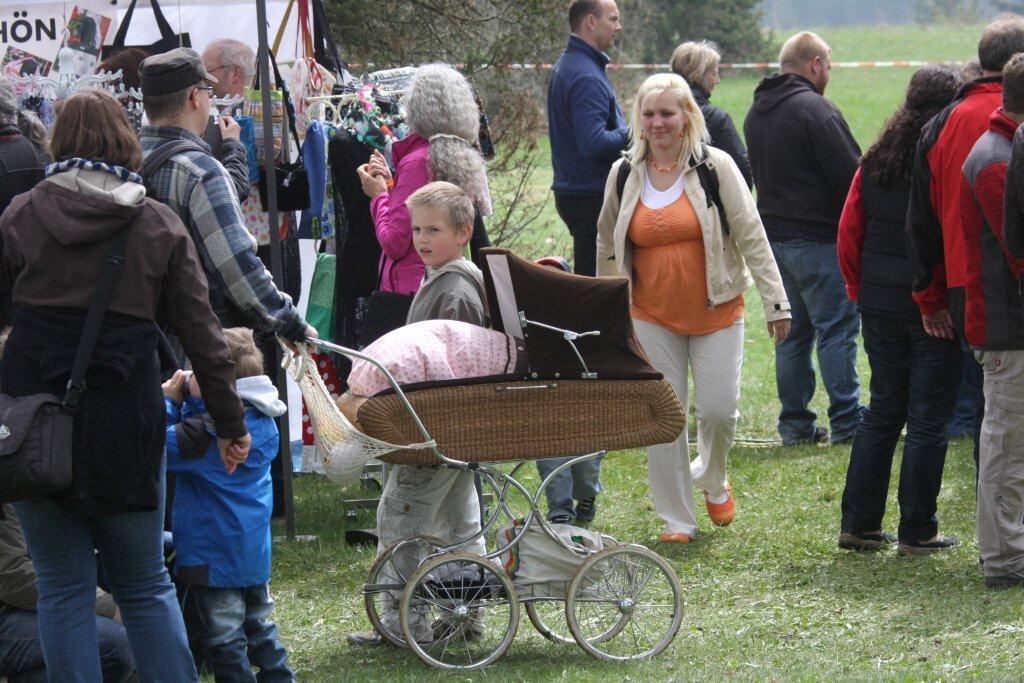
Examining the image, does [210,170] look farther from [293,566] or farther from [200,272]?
[293,566]

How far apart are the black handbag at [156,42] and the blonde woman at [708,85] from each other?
3081mm

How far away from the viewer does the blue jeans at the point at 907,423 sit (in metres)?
6.08

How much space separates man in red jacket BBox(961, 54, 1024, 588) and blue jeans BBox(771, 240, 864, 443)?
299cm

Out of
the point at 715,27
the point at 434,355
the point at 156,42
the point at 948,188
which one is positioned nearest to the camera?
the point at 434,355

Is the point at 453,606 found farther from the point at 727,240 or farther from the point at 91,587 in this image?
the point at 727,240

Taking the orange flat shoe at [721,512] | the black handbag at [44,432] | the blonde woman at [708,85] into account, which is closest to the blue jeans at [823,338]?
the blonde woman at [708,85]

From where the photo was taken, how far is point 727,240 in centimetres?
645

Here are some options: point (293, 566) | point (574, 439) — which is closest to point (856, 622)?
point (574, 439)

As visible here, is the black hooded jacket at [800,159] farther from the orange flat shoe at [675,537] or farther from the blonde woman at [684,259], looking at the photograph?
the orange flat shoe at [675,537]

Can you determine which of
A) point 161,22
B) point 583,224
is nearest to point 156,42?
point 161,22

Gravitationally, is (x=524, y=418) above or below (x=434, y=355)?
below

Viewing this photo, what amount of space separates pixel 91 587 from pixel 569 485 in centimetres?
318

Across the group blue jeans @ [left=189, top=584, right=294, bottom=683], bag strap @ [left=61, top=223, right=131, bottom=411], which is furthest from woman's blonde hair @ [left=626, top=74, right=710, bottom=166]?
bag strap @ [left=61, top=223, right=131, bottom=411]

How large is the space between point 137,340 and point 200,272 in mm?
266
